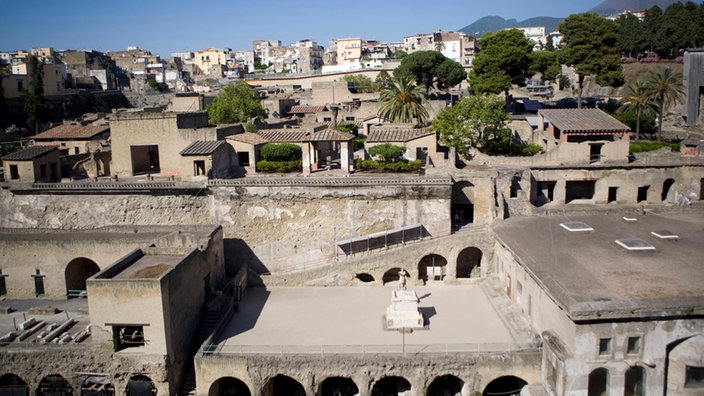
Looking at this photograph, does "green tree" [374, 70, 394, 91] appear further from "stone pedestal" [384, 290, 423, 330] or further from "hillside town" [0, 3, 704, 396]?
"stone pedestal" [384, 290, 423, 330]

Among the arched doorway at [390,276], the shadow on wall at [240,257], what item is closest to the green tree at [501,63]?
the arched doorway at [390,276]

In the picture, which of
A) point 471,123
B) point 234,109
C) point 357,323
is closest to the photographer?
point 357,323

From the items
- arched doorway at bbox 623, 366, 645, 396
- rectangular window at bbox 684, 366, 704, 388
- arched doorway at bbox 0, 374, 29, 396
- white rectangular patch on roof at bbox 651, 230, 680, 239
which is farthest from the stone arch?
arched doorway at bbox 0, 374, 29, 396

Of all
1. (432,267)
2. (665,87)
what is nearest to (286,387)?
(432,267)

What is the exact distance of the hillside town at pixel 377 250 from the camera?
2127 cm

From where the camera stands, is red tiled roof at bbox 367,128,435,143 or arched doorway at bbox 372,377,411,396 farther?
red tiled roof at bbox 367,128,435,143

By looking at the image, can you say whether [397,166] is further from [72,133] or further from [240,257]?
[72,133]

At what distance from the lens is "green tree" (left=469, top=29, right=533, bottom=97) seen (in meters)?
48.6

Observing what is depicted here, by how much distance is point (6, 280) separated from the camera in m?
28.1

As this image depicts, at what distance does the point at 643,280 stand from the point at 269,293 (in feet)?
53.0

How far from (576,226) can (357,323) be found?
1094cm

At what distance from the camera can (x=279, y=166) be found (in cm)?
3653

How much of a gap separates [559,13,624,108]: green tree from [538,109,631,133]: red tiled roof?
26.5 ft

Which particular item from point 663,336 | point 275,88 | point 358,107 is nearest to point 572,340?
point 663,336
